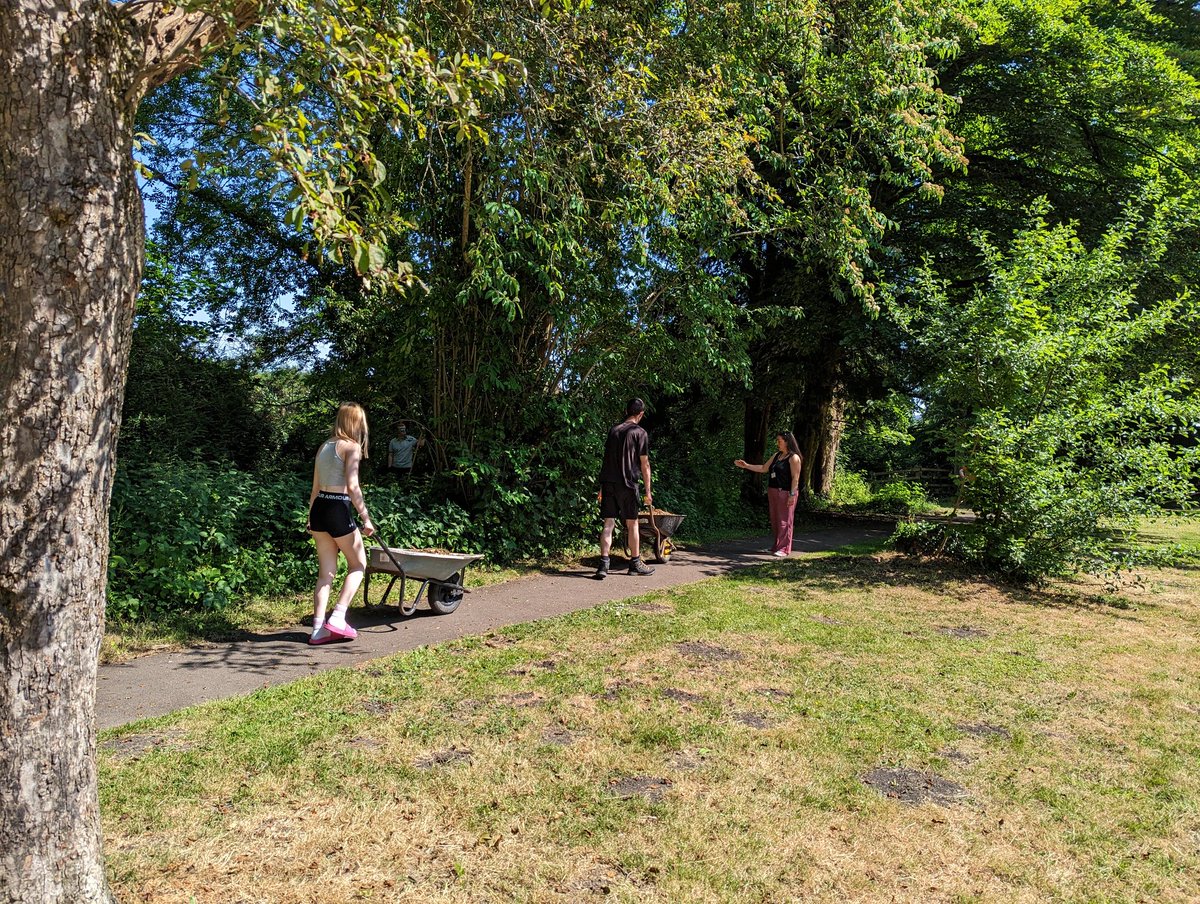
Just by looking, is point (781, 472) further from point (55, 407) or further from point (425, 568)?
point (55, 407)

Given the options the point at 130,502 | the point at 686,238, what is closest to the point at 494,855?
the point at 130,502

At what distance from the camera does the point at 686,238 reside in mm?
11000

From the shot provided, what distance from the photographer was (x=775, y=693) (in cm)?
504

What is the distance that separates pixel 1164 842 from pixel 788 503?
8.62 m

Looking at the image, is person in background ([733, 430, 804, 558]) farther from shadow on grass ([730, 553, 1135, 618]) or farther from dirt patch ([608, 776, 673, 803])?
dirt patch ([608, 776, 673, 803])

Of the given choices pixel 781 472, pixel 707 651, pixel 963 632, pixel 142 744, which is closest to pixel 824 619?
pixel 963 632

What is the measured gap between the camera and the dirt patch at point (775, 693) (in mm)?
4957

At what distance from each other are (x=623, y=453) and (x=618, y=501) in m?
0.58

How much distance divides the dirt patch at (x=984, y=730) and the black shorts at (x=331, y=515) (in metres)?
4.45

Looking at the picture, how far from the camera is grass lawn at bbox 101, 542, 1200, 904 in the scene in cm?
293

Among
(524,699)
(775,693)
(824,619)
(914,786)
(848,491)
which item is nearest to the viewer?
(914,786)

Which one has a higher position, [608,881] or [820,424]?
[820,424]

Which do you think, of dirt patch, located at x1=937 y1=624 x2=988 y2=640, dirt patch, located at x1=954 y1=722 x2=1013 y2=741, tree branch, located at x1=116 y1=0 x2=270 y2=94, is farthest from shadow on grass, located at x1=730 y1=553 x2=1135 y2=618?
tree branch, located at x1=116 y1=0 x2=270 y2=94

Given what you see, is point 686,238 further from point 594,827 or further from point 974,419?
point 594,827
